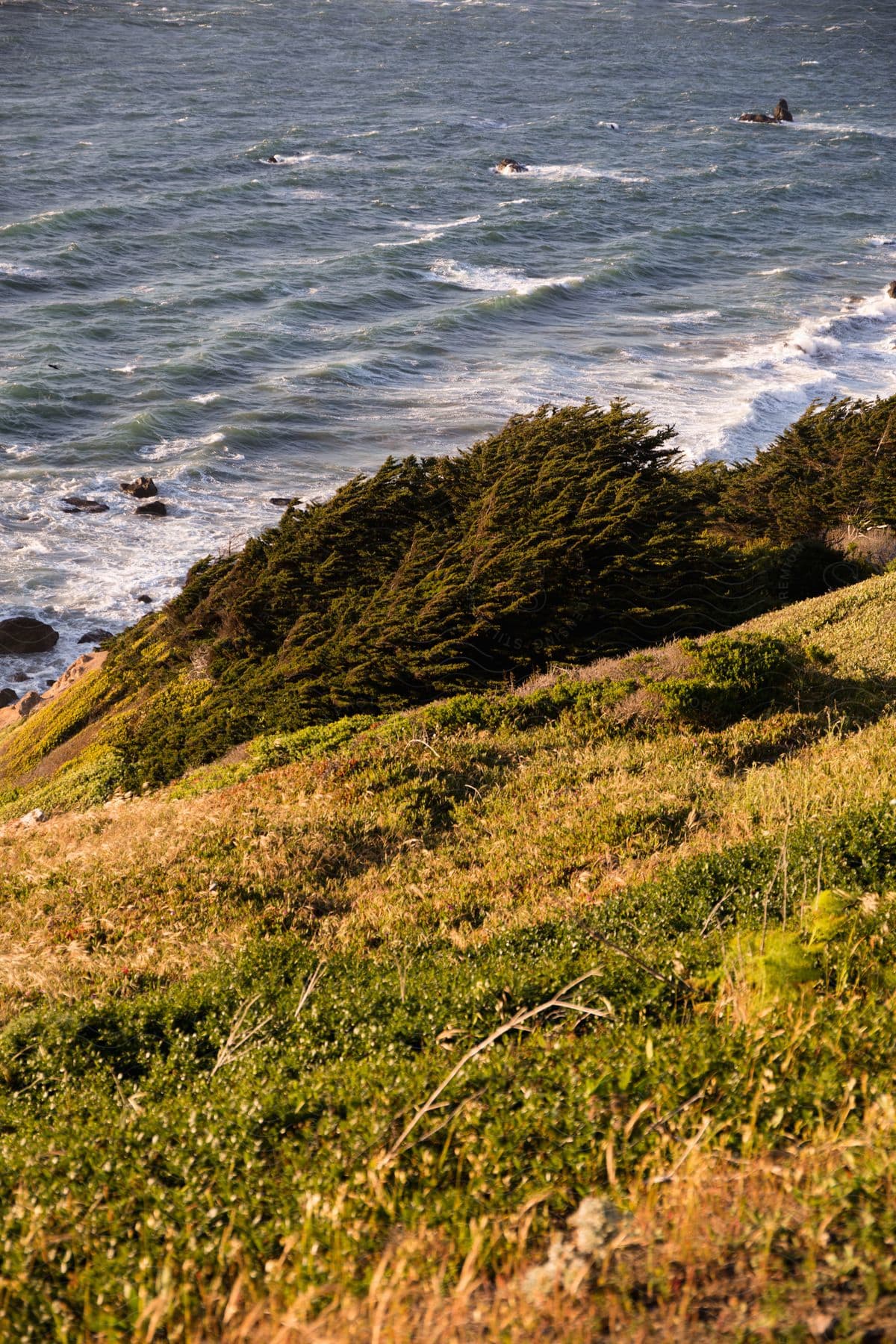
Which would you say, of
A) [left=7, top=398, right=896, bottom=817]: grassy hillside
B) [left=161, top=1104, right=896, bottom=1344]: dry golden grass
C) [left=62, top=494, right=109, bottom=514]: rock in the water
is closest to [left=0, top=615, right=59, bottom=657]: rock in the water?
[left=62, top=494, right=109, bottom=514]: rock in the water

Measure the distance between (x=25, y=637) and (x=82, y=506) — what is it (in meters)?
7.25

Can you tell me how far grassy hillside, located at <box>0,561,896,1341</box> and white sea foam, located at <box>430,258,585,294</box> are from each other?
44.0m

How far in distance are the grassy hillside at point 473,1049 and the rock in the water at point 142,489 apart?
23.1 m

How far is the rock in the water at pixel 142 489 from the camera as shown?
1278 inches

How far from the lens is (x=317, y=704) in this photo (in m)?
14.6

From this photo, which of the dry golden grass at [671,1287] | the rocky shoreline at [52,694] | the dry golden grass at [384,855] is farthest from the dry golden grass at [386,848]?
the rocky shoreline at [52,694]

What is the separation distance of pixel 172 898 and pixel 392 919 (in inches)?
85.1

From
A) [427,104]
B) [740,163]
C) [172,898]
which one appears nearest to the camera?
[172,898]

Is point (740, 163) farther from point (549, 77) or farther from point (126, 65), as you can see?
point (126, 65)

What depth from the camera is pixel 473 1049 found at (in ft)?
15.6

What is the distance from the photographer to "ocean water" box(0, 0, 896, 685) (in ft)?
114

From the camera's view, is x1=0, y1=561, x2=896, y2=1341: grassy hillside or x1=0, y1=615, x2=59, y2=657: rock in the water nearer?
x1=0, y1=561, x2=896, y2=1341: grassy hillside

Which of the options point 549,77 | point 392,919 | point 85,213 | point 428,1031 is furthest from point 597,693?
point 549,77

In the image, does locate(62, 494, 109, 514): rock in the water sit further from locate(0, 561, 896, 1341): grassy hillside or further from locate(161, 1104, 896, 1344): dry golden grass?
locate(161, 1104, 896, 1344): dry golden grass
